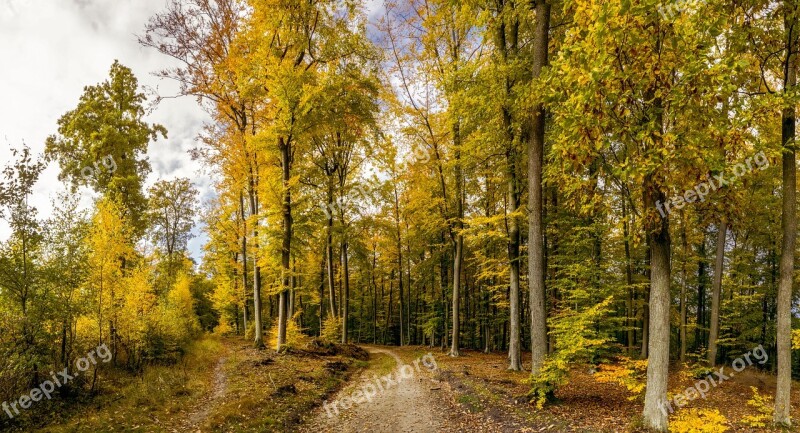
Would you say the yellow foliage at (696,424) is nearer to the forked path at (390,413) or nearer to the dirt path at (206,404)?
the forked path at (390,413)

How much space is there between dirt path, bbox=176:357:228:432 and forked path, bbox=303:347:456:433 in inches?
91.3

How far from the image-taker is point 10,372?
7.14 m

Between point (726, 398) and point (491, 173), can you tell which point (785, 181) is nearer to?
point (726, 398)

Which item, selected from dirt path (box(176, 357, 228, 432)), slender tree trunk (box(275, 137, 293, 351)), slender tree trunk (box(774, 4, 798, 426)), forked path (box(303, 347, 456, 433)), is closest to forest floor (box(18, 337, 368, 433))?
dirt path (box(176, 357, 228, 432))

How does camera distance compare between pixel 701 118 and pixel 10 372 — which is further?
pixel 10 372

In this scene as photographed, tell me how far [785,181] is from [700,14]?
464 centimetres

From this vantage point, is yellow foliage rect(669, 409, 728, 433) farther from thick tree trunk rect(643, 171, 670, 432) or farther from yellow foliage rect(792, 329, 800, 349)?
yellow foliage rect(792, 329, 800, 349)

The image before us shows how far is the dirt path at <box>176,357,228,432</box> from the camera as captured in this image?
774 cm

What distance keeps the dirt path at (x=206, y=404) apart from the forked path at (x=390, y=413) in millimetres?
2320

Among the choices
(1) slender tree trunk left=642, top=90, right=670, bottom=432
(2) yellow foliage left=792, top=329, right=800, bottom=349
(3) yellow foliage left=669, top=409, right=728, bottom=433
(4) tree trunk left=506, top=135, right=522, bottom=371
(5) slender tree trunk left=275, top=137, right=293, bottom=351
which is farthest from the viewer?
(5) slender tree trunk left=275, top=137, right=293, bottom=351

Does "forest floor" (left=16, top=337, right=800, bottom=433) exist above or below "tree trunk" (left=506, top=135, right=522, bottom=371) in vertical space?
Answer: below

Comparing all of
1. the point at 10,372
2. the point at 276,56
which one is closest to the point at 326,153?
the point at 276,56

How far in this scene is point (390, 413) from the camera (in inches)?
341

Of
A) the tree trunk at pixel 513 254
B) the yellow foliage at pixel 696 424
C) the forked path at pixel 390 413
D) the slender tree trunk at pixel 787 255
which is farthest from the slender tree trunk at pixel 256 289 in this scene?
the slender tree trunk at pixel 787 255
